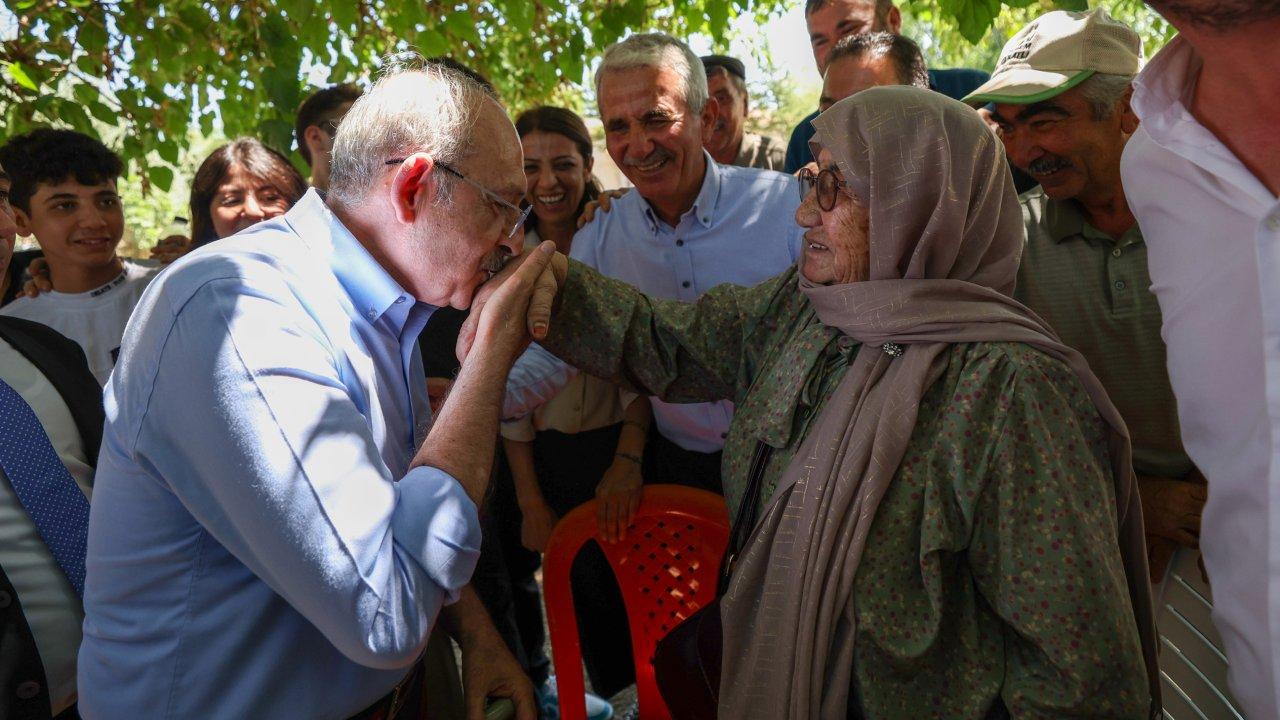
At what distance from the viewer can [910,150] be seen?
6.70 feet

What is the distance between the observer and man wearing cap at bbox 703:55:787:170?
501 cm

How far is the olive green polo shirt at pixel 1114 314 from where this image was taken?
2.54m

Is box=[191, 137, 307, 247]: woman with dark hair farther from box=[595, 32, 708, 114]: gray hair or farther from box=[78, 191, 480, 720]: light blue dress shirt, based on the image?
box=[78, 191, 480, 720]: light blue dress shirt

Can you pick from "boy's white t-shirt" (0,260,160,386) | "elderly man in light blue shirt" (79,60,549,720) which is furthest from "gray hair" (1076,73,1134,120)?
"boy's white t-shirt" (0,260,160,386)

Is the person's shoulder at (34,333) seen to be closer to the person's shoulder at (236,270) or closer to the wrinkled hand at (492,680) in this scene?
the person's shoulder at (236,270)

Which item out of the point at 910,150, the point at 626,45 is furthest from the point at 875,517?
the point at 626,45

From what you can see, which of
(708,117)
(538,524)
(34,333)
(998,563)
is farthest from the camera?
(708,117)

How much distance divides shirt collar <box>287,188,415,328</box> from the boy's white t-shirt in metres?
2.43

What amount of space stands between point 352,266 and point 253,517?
1.90ft

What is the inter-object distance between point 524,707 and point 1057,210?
6.73 ft

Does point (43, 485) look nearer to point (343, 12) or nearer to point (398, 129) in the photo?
point (398, 129)

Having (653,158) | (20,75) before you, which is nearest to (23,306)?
(20,75)

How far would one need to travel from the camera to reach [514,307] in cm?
204

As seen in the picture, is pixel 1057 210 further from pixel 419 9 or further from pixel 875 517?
pixel 419 9
